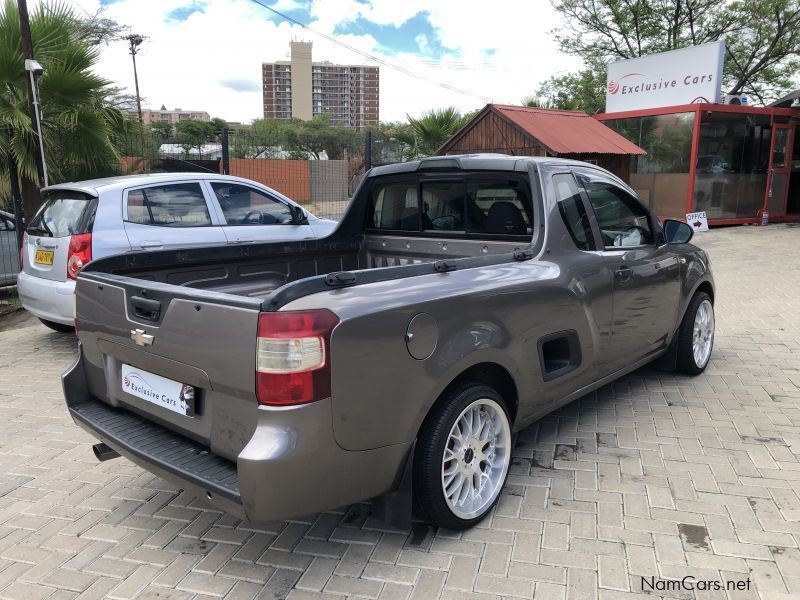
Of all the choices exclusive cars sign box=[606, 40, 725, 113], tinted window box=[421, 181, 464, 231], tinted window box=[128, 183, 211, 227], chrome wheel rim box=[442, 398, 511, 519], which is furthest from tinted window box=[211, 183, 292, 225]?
exclusive cars sign box=[606, 40, 725, 113]

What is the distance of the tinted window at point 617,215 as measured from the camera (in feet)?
12.9

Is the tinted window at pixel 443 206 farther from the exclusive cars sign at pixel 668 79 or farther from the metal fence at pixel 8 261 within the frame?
the exclusive cars sign at pixel 668 79

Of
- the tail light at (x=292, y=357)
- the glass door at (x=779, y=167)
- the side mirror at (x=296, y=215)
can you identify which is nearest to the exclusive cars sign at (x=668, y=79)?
the glass door at (x=779, y=167)

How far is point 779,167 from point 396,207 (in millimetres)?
15693

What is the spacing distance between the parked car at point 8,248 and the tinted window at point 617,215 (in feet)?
28.3

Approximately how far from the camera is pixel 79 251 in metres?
5.50

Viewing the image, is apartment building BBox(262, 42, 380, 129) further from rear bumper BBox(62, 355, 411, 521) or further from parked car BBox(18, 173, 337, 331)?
rear bumper BBox(62, 355, 411, 521)

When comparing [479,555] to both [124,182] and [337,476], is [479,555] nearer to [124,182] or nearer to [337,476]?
[337,476]

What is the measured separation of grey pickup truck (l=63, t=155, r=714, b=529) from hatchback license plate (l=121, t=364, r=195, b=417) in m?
0.01

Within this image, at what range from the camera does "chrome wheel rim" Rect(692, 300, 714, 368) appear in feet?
16.3

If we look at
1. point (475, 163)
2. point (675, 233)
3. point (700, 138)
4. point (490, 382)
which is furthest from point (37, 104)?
point (700, 138)

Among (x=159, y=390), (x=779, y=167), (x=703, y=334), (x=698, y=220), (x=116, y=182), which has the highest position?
(x=779, y=167)

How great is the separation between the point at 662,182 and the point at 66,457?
14742 millimetres

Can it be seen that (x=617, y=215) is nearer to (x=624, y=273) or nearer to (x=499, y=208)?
(x=624, y=273)
